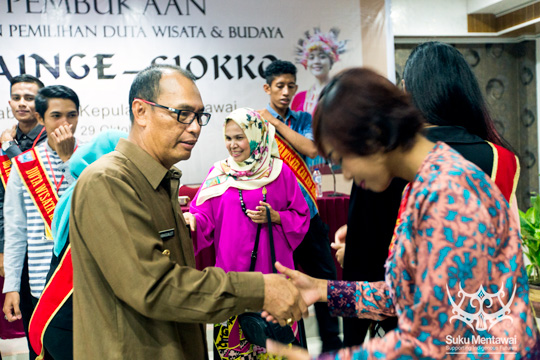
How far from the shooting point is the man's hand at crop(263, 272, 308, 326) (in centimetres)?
129

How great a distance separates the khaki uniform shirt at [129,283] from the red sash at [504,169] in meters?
0.75

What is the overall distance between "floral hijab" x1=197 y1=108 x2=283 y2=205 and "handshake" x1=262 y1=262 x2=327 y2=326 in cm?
123

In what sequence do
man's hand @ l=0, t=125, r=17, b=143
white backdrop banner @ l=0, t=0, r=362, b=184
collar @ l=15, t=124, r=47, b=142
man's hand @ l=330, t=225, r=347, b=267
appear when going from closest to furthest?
man's hand @ l=330, t=225, r=347, b=267
collar @ l=15, t=124, r=47, b=142
man's hand @ l=0, t=125, r=17, b=143
white backdrop banner @ l=0, t=0, r=362, b=184

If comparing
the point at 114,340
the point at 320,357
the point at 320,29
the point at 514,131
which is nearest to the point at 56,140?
the point at 114,340

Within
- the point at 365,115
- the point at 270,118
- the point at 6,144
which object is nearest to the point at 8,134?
→ the point at 6,144

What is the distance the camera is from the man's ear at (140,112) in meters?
1.42

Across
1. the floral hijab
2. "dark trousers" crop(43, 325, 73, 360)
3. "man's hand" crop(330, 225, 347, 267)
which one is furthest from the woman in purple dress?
"dark trousers" crop(43, 325, 73, 360)

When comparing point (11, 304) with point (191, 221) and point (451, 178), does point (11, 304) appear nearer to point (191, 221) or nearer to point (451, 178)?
point (191, 221)

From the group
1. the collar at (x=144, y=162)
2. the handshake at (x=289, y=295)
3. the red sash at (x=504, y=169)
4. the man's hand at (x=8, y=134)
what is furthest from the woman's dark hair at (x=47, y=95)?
the red sash at (x=504, y=169)

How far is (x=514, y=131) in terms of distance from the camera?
6.25 meters

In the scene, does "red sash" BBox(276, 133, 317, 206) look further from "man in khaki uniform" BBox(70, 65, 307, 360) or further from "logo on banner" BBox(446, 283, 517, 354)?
"logo on banner" BBox(446, 283, 517, 354)

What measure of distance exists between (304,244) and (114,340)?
1970 millimetres

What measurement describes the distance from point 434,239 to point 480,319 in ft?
0.58

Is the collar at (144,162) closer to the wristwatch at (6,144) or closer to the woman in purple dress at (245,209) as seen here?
the woman in purple dress at (245,209)
